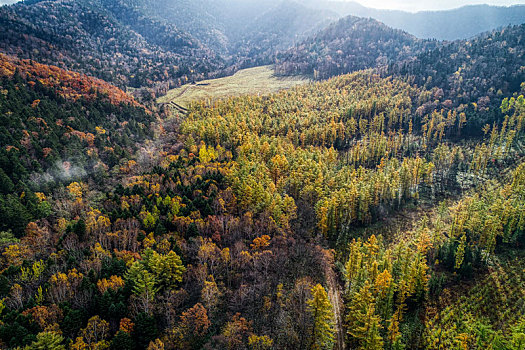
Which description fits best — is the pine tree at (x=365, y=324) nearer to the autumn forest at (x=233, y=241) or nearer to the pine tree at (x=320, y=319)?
the autumn forest at (x=233, y=241)

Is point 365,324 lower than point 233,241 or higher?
lower

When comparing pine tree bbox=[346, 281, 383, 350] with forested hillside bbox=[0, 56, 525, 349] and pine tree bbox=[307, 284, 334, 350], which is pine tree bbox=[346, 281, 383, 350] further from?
pine tree bbox=[307, 284, 334, 350]

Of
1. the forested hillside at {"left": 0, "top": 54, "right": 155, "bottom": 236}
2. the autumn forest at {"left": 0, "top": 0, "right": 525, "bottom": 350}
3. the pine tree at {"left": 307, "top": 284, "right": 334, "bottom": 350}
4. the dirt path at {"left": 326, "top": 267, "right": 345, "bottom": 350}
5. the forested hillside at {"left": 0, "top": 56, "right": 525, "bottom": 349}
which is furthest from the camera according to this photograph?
the forested hillside at {"left": 0, "top": 54, "right": 155, "bottom": 236}

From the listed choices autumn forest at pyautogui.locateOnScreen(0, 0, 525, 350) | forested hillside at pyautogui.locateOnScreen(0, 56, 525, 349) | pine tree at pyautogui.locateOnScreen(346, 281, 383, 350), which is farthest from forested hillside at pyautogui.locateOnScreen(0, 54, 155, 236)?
pine tree at pyautogui.locateOnScreen(346, 281, 383, 350)

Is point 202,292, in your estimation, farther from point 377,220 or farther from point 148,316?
point 377,220

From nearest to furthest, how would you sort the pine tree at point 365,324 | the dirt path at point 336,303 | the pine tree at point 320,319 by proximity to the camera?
1. the pine tree at point 320,319
2. the pine tree at point 365,324
3. the dirt path at point 336,303

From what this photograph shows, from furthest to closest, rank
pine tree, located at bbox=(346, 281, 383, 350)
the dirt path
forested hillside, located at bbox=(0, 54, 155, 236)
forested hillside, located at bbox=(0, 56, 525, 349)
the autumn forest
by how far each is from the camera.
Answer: forested hillside, located at bbox=(0, 54, 155, 236) < the dirt path < the autumn forest < pine tree, located at bbox=(346, 281, 383, 350) < forested hillside, located at bbox=(0, 56, 525, 349)

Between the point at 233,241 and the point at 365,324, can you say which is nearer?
the point at 365,324

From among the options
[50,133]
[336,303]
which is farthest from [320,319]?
[50,133]

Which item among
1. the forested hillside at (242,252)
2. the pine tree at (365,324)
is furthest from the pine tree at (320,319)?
the pine tree at (365,324)

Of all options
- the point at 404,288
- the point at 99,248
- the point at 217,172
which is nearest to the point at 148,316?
the point at 99,248

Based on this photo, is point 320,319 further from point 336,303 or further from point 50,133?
point 50,133
